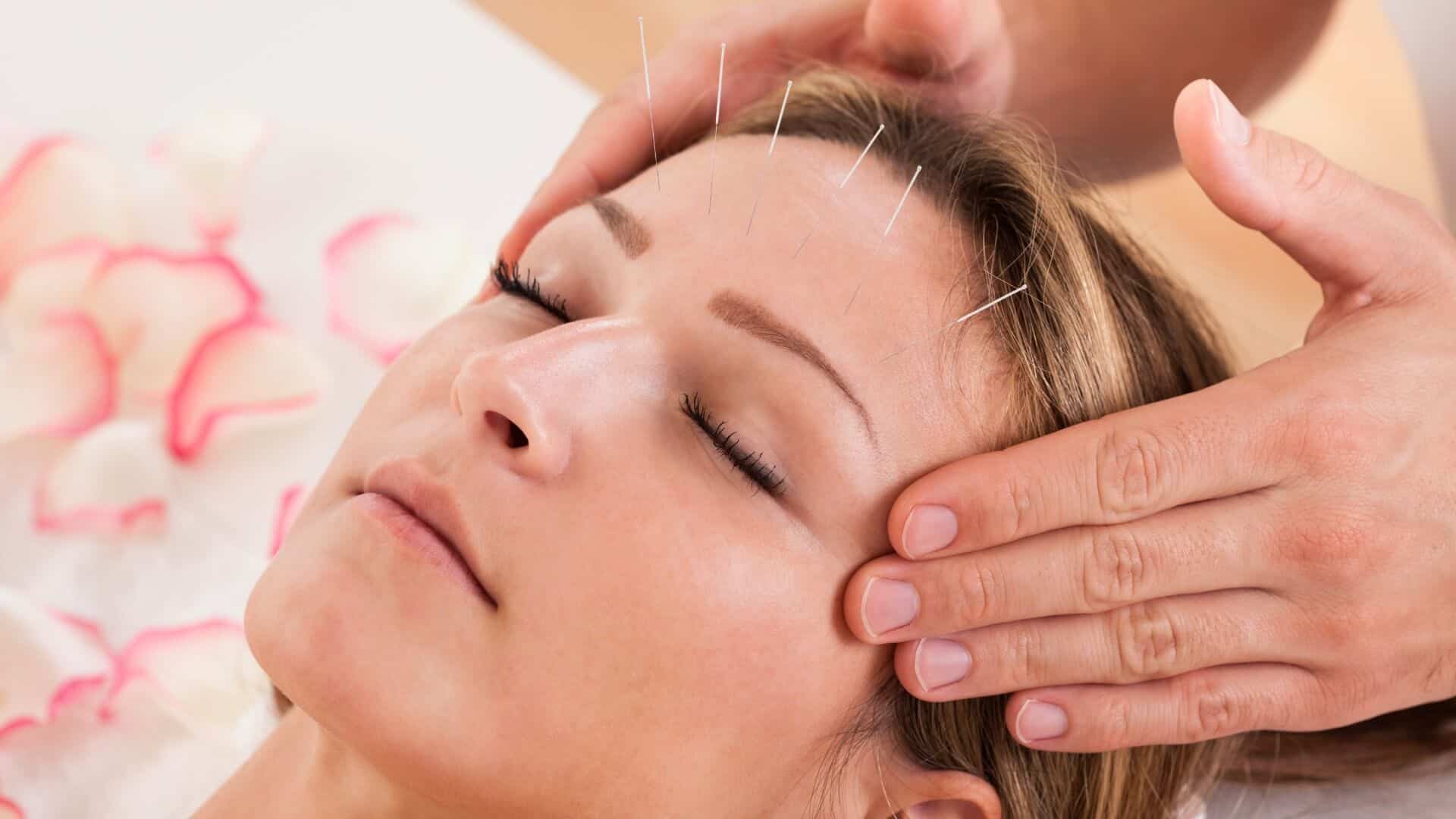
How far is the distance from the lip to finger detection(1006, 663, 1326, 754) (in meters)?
0.58

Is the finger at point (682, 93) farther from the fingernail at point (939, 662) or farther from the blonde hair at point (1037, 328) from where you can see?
the fingernail at point (939, 662)

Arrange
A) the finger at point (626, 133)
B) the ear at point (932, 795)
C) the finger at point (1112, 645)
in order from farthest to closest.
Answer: the finger at point (626, 133) < the ear at point (932, 795) < the finger at point (1112, 645)

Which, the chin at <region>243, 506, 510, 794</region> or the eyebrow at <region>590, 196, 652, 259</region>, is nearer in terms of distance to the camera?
the chin at <region>243, 506, 510, 794</region>

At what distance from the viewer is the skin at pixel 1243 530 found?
1121 mm

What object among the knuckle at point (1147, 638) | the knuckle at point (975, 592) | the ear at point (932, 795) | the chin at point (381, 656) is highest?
the knuckle at point (1147, 638)

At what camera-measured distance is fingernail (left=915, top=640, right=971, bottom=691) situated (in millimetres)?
1179

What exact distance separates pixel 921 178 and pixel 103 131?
5.32ft

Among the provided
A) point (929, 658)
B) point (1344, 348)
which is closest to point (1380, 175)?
point (1344, 348)

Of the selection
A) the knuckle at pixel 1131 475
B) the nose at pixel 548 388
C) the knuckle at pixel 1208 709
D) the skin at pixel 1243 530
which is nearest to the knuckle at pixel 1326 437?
the skin at pixel 1243 530

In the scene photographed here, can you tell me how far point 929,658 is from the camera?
1179 millimetres

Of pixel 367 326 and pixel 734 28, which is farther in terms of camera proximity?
pixel 367 326

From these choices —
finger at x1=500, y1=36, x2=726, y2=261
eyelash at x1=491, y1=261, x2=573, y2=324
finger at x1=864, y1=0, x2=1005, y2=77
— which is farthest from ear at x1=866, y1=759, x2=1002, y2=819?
finger at x1=864, y1=0, x2=1005, y2=77

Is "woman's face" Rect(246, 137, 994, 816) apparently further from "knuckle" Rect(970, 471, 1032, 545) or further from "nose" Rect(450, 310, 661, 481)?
"knuckle" Rect(970, 471, 1032, 545)

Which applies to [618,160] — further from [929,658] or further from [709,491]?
[929,658]
